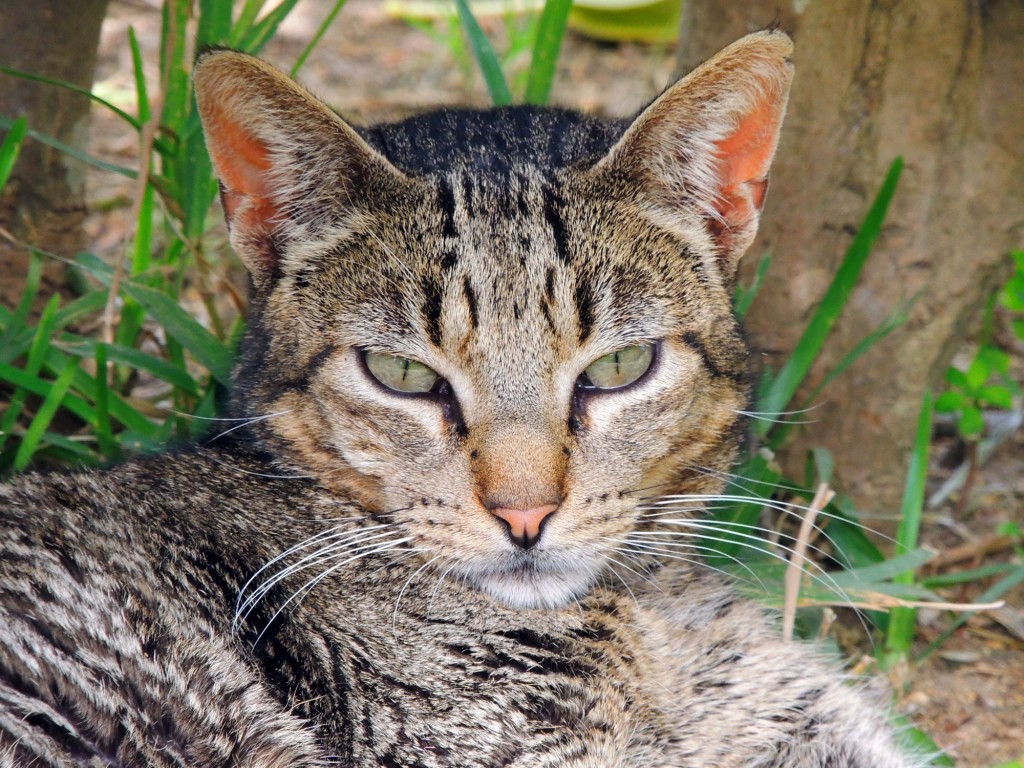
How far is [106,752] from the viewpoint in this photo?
267 centimetres

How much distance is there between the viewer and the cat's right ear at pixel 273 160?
2.95 metres

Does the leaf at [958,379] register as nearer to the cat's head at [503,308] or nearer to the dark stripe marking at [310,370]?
the cat's head at [503,308]

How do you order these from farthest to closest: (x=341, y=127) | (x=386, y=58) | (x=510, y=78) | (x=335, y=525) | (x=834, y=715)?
(x=386, y=58)
(x=510, y=78)
(x=834, y=715)
(x=335, y=525)
(x=341, y=127)

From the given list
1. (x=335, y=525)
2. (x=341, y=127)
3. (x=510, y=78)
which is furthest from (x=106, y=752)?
Answer: (x=510, y=78)

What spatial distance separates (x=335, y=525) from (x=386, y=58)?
522 centimetres

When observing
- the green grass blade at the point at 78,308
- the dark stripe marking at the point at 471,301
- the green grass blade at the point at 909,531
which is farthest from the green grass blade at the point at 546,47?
the green grass blade at the point at 909,531

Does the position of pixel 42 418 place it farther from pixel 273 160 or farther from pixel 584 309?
pixel 584 309

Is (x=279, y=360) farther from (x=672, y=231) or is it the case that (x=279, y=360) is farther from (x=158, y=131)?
(x=158, y=131)

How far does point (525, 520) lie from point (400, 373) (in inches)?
20.3

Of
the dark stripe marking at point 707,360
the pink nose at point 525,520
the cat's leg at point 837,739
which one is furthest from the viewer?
the cat's leg at point 837,739

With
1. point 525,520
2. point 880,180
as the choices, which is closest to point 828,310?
point 880,180

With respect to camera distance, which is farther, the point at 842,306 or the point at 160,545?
the point at 842,306

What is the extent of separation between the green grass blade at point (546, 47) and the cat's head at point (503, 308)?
1140mm

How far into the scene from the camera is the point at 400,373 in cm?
300
